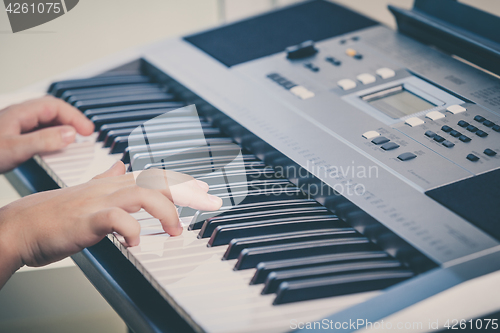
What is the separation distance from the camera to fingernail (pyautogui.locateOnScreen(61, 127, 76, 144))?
1.15 metres

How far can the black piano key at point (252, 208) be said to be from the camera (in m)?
0.86

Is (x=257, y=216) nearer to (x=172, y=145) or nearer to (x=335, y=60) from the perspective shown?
(x=172, y=145)

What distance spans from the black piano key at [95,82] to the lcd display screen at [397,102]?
2.21 feet

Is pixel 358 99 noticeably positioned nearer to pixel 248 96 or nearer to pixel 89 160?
pixel 248 96

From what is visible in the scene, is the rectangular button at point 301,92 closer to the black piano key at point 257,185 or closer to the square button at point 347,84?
the square button at point 347,84

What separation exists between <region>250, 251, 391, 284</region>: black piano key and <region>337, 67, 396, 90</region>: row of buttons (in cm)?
44

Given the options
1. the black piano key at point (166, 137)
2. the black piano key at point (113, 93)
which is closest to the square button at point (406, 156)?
the black piano key at point (166, 137)

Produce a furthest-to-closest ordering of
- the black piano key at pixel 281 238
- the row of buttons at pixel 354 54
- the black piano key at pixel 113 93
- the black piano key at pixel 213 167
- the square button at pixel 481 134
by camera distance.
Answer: the black piano key at pixel 113 93
the row of buttons at pixel 354 54
the black piano key at pixel 213 167
the square button at pixel 481 134
the black piano key at pixel 281 238

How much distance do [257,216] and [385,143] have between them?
27cm

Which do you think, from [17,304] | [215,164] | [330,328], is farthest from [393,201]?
[17,304]

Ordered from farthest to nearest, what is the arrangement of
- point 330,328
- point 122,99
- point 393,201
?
point 122,99 < point 393,201 < point 330,328

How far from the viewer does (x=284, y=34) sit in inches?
53.3

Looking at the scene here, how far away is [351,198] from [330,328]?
0.24 meters

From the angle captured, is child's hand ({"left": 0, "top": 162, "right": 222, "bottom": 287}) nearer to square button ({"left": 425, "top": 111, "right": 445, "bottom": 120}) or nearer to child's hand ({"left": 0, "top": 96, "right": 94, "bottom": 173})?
child's hand ({"left": 0, "top": 96, "right": 94, "bottom": 173})
